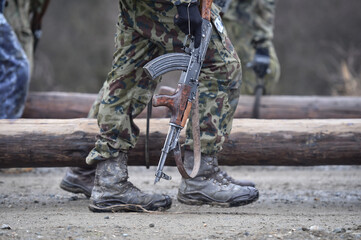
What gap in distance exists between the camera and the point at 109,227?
2.94m

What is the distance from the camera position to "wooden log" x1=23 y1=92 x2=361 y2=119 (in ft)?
18.5

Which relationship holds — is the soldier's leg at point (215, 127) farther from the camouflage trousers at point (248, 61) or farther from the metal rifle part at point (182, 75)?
the camouflage trousers at point (248, 61)

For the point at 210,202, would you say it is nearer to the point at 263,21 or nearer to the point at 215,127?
the point at 215,127

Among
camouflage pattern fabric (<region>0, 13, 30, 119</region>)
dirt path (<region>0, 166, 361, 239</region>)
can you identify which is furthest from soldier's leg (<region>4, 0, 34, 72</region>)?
dirt path (<region>0, 166, 361, 239</region>)

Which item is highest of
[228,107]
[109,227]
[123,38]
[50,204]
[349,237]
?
[123,38]

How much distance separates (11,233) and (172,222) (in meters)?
0.81

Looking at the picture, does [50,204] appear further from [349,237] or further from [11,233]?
[349,237]

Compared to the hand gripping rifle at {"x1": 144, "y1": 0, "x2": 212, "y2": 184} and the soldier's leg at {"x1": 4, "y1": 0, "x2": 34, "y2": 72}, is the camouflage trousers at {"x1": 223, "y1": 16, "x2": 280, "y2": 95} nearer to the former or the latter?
the soldier's leg at {"x1": 4, "y1": 0, "x2": 34, "y2": 72}

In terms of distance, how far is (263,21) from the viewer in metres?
6.47

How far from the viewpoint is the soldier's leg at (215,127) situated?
337 cm

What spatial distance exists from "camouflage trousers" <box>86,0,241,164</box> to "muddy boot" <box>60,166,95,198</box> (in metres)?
0.48

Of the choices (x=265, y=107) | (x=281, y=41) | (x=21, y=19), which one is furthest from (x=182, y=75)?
(x=281, y=41)

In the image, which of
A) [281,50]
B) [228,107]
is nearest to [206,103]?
[228,107]

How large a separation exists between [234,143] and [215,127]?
492mm
